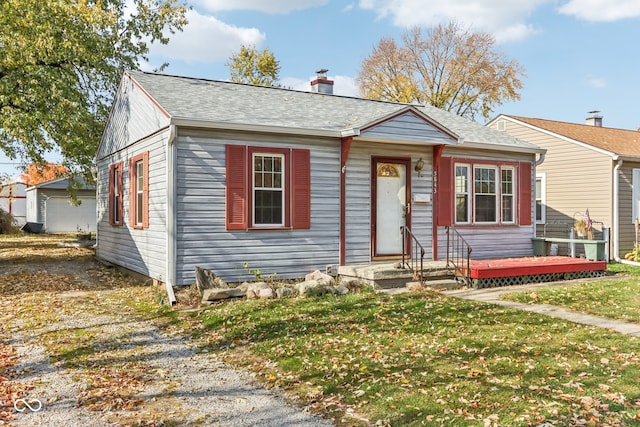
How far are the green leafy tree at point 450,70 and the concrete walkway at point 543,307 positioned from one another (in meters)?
24.8

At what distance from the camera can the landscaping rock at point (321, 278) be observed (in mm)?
9863

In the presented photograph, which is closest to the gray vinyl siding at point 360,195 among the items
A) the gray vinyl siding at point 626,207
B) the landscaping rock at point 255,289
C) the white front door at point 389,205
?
the white front door at point 389,205

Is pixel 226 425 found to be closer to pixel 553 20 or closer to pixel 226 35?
pixel 553 20

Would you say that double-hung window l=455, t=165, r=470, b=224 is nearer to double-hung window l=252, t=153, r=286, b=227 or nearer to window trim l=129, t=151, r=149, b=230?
double-hung window l=252, t=153, r=286, b=227

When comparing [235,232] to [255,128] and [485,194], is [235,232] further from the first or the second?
[485,194]

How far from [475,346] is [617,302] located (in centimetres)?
415

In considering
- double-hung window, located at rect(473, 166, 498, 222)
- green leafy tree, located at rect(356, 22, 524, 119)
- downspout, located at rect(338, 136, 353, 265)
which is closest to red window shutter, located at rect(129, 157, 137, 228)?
downspout, located at rect(338, 136, 353, 265)

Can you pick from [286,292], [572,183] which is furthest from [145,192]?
[572,183]

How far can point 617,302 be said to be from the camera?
888 centimetres

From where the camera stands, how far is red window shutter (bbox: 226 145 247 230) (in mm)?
10117

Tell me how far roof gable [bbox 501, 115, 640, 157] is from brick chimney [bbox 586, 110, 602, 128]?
1.39 meters

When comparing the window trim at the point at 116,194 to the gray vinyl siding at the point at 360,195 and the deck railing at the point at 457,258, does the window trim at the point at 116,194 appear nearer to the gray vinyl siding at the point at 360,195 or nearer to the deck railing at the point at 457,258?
the gray vinyl siding at the point at 360,195

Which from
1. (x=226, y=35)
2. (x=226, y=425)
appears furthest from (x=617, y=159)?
(x=226, y=35)

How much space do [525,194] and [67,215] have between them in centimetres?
2826
